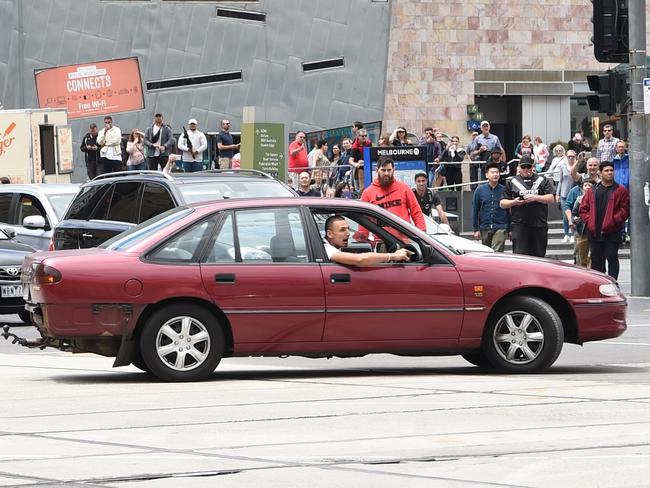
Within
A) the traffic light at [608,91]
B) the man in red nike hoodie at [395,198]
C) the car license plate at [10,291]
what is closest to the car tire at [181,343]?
the man in red nike hoodie at [395,198]

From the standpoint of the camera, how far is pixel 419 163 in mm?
28250

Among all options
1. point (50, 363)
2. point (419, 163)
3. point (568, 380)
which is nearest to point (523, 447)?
point (568, 380)

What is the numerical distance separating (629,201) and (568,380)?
32.5ft

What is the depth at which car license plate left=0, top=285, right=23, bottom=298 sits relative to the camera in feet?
61.1

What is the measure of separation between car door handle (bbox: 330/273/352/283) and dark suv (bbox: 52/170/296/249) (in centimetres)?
423

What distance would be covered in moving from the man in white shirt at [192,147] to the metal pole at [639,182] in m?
13.3

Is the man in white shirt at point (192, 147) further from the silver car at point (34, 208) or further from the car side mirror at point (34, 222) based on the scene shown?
the car side mirror at point (34, 222)

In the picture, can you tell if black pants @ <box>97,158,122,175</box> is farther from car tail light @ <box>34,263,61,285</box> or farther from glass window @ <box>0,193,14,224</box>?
car tail light @ <box>34,263,61,285</box>

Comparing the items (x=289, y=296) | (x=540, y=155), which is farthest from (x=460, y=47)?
(x=289, y=296)

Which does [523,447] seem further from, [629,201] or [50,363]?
[629,201]

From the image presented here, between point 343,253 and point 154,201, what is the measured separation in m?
4.76

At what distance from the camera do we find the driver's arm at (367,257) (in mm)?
12281

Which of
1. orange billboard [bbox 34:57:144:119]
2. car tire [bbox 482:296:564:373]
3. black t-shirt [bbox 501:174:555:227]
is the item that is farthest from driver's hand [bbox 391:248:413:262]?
orange billboard [bbox 34:57:144:119]

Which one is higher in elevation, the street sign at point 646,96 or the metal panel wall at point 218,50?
the metal panel wall at point 218,50
